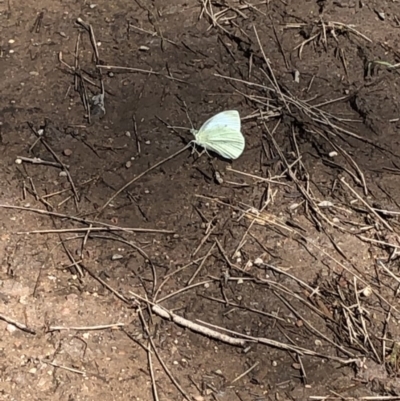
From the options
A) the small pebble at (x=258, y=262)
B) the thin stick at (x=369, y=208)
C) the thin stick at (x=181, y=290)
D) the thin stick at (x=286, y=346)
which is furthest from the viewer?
the thin stick at (x=369, y=208)

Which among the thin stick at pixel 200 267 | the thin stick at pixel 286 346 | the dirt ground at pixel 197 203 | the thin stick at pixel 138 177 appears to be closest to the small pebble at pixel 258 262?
the dirt ground at pixel 197 203

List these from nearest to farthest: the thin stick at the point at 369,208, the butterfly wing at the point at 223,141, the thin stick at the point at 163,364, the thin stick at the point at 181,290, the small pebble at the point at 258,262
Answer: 1. the thin stick at the point at 163,364
2. the thin stick at the point at 181,290
3. the small pebble at the point at 258,262
4. the thin stick at the point at 369,208
5. the butterfly wing at the point at 223,141

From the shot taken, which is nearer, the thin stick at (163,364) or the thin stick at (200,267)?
the thin stick at (163,364)

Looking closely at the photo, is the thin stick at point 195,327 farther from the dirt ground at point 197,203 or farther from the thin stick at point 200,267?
the thin stick at point 200,267

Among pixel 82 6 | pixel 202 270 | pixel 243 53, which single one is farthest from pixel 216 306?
pixel 82 6

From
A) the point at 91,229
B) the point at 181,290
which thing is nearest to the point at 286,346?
the point at 181,290

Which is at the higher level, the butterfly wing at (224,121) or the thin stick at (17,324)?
the butterfly wing at (224,121)

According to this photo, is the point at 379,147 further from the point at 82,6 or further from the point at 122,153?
the point at 82,6

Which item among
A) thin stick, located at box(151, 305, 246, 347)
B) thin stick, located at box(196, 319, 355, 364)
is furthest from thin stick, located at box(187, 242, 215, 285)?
thin stick, located at box(196, 319, 355, 364)
